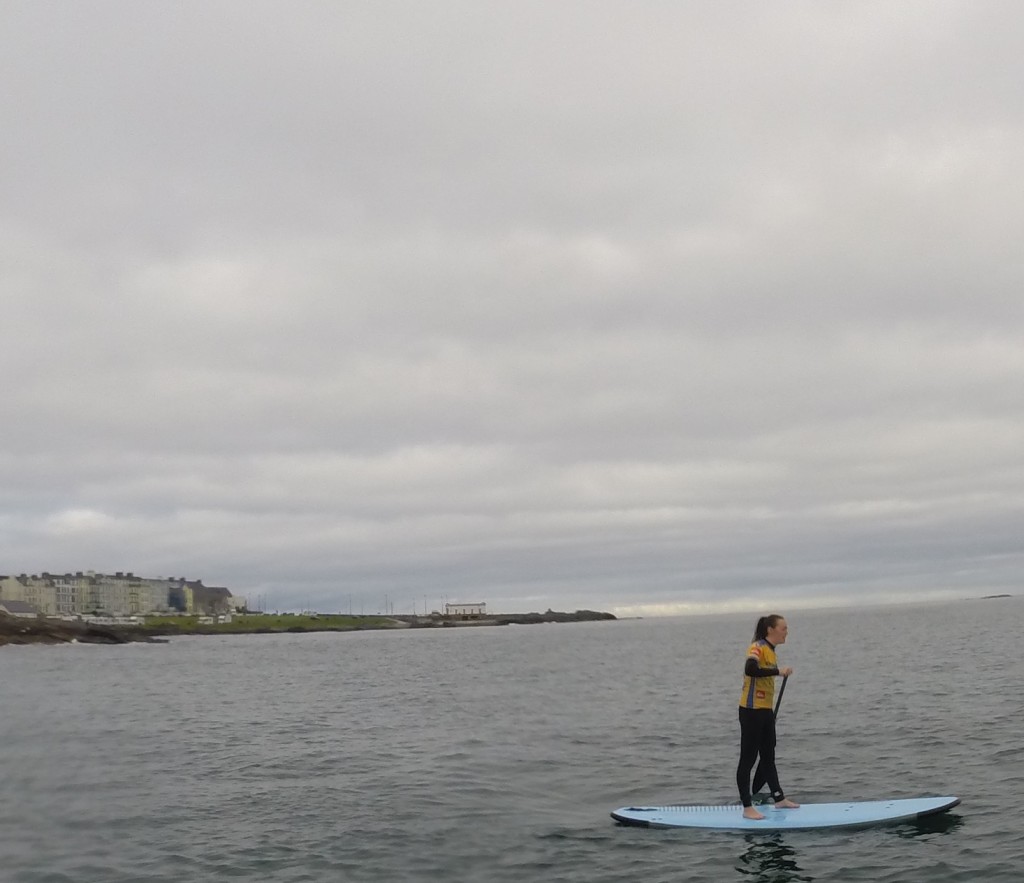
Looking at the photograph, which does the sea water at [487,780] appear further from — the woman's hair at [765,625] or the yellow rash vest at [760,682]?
the woman's hair at [765,625]

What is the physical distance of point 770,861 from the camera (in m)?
15.2

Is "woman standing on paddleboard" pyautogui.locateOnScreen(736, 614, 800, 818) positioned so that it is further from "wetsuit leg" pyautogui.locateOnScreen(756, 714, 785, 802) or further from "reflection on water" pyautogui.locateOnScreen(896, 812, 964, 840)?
"reflection on water" pyautogui.locateOnScreen(896, 812, 964, 840)

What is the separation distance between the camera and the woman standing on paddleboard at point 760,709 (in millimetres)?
17000

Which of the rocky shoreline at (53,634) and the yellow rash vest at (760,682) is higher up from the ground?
the yellow rash vest at (760,682)

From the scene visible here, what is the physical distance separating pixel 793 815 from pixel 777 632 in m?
3.16

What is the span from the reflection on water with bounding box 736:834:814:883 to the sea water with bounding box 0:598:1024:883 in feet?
0.17

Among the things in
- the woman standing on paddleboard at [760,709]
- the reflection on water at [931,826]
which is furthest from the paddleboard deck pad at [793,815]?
the woman standing on paddleboard at [760,709]

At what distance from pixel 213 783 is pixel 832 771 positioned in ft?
45.8

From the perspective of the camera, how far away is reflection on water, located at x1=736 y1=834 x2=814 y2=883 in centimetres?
1438

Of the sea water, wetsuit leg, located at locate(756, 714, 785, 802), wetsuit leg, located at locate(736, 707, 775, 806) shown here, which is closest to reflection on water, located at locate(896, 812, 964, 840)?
the sea water

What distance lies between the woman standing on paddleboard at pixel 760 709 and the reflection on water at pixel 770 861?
27.2 inches

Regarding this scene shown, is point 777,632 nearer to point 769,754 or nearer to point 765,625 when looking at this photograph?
point 765,625

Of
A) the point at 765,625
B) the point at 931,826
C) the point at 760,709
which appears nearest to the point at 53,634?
the point at 760,709

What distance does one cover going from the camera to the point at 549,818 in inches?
741
